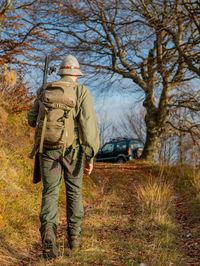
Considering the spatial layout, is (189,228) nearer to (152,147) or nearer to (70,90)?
(70,90)

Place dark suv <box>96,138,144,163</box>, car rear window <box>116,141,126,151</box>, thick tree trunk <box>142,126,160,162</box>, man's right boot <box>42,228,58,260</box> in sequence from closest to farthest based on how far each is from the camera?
man's right boot <box>42,228,58,260</box> → thick tree trunk <box>142,126,160,162</box> → dark suv <box>96,138,144,163</box> → car rear window <box>116,141,126,151</box>

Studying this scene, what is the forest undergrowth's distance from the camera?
4.66 metres

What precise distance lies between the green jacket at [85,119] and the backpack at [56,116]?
127 millimetres

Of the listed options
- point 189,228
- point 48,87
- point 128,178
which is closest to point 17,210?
point 48,87

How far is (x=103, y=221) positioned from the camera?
662 centimetres

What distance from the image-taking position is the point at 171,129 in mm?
20922

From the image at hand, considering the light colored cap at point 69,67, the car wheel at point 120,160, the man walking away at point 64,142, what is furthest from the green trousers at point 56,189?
the car wheel at point 120,160

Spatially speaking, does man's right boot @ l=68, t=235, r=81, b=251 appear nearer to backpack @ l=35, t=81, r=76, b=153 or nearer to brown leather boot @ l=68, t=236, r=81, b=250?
brown leather boot @ l=68, t=236, r=81, b=250

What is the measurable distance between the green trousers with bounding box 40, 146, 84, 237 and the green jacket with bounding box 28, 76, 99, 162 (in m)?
0.13

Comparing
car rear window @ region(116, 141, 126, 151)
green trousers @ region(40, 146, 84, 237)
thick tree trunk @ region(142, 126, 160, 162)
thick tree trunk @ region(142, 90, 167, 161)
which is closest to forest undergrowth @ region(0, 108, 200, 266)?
green trousers @ region(40, 146, 84, 237)

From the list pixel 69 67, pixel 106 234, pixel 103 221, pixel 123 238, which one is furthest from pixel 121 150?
pixel 69 67

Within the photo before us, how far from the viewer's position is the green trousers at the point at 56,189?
14.9ft

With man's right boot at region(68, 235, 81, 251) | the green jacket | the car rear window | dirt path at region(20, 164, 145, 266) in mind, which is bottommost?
dirt path at region(20, 164, 145, 266)

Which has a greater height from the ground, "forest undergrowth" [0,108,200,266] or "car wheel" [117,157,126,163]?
"forest undergrowth" [0,108,200,266]
